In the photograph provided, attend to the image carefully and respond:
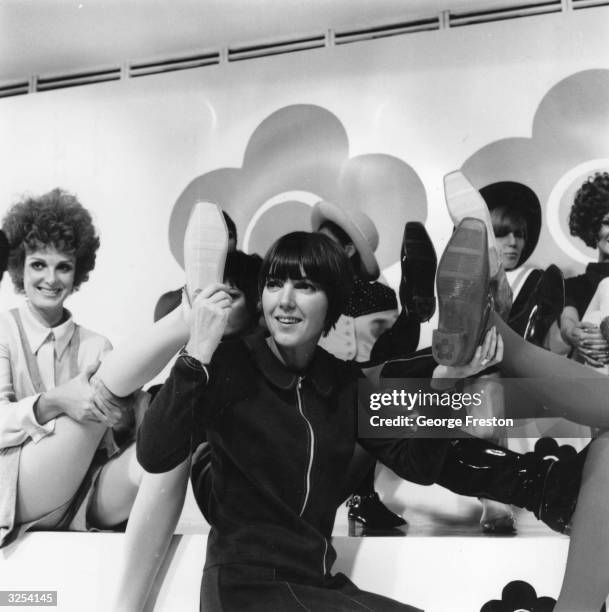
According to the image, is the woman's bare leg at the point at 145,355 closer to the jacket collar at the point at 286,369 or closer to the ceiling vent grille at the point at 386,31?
the jacket collar at the point at 286,369

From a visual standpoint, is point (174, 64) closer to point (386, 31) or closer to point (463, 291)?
point (386, 31)

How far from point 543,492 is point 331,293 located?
0.70 meters

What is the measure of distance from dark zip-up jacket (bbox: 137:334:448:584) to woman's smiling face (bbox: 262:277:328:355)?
7 cm

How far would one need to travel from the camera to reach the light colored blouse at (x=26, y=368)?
5.89ft

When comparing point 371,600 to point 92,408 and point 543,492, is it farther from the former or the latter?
point 92,408

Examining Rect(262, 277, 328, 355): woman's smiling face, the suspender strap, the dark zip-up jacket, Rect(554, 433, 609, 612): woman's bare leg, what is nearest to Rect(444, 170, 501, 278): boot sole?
Rect(262, 277, 328, 355): woman's smiling face

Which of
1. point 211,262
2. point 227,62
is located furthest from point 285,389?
point 227,62

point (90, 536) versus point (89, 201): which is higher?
point (89, 201)

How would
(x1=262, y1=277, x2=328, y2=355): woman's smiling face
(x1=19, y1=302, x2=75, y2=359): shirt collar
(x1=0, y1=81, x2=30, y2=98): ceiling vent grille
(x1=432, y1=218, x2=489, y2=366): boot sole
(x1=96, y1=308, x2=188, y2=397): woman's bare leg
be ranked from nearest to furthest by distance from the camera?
1. (x1=432, y1=218, x2=489, y2=366): boot sole
2. (x1=262, y1=277, x2=328, y2=355): woman's smiling face
3. (x1=96, y1=308, x2=188, y2=397): woman's bare leg
4. (x1=19, y1=302, x2=75, y2=359): shirt collar
5. (x1=0, y1=81, x2=30, y2=98): ceiling vent grille

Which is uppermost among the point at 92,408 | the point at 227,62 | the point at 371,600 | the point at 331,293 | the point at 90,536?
the point at 227,62

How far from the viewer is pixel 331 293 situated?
5.40 feet

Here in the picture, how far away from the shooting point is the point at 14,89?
1.95 m

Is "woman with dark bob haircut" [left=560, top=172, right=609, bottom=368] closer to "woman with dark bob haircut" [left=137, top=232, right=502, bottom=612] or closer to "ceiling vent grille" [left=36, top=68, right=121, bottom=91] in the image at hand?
"woman with dark bob haircut" [left=137, top=232, right=502, bottom=612]

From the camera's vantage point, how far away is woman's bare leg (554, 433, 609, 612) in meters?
1.59
